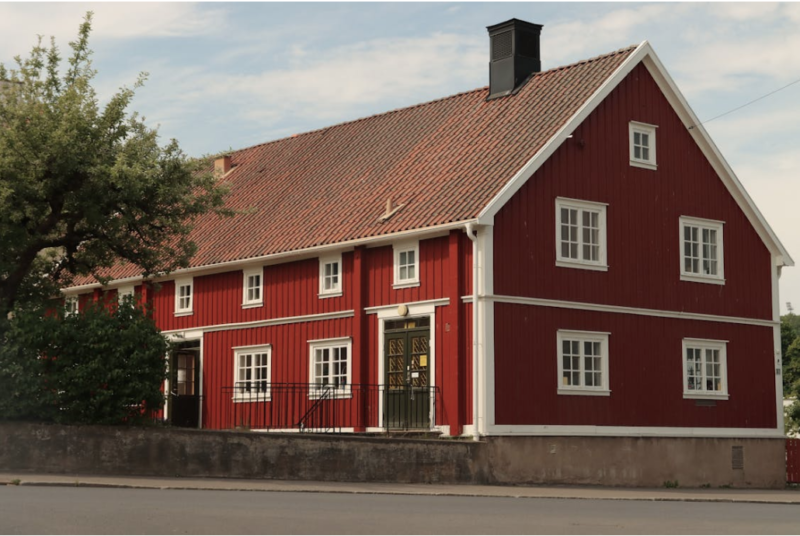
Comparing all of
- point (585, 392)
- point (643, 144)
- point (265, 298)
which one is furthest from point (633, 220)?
point (265, 298)

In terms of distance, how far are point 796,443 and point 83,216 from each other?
2152 cm

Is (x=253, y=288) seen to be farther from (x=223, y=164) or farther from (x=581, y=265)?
(x=581, y=265)

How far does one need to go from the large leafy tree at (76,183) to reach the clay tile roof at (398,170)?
12.3 ft

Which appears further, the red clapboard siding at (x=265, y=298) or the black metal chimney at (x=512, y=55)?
the black metal chimney at (x=512, y=55)

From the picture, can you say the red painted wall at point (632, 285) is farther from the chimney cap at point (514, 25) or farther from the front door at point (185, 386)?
the front door at point (185, 386)

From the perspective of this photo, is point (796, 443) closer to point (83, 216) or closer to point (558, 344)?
point (558, 344)

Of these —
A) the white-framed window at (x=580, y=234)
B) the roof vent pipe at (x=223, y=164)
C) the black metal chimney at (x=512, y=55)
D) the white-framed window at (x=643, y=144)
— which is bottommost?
the white-framed window at (x=580, y=234)

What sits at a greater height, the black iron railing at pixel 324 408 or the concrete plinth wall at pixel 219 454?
the black iron railing at pixel 324 408

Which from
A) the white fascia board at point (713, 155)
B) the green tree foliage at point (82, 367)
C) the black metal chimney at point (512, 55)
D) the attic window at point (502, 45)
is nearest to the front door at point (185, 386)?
the green tree foliage at point (82, 367)

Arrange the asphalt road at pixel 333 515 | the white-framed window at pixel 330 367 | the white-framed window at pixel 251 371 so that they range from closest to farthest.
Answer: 1. the asphalt road at pixel 333 515
2. the white-framed window at pixel 330 367
3. the white-framed window at pixel 251 371

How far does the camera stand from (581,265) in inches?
1118

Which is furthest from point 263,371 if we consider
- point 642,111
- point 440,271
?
point 642,111

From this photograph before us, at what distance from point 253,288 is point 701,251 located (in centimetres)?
1180

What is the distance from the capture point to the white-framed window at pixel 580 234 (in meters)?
28.2
